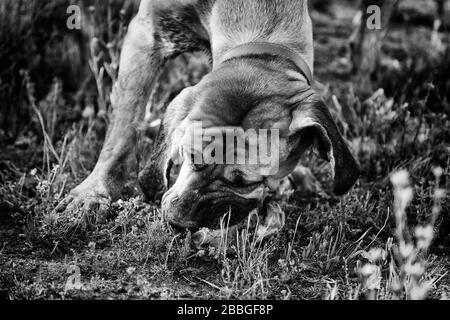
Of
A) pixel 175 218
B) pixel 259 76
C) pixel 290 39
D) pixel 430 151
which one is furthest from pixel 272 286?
pixel 430 151

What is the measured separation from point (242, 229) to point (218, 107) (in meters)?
0.78

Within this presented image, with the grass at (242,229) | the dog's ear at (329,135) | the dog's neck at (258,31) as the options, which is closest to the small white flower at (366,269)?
the grass at (242,229)

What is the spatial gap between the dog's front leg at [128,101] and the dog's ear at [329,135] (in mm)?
1193

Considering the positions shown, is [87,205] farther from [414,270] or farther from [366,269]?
[414,270]

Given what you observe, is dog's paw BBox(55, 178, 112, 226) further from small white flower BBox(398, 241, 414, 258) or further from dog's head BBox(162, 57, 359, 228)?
small white flower BBox(398, 241, 414, 258)

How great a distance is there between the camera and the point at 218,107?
2969mm

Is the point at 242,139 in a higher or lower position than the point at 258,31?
lower

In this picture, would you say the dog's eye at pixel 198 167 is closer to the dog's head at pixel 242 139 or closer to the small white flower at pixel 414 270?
the dog's head at pixel 242 139

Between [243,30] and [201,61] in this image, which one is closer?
[243,30]

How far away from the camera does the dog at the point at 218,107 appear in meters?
2.98

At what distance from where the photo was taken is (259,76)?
316 cm

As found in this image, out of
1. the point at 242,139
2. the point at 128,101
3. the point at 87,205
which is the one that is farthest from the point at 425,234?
the point at 128,101

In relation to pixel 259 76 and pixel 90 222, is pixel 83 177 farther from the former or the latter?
pixel 259 76

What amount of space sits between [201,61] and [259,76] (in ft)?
8.33
